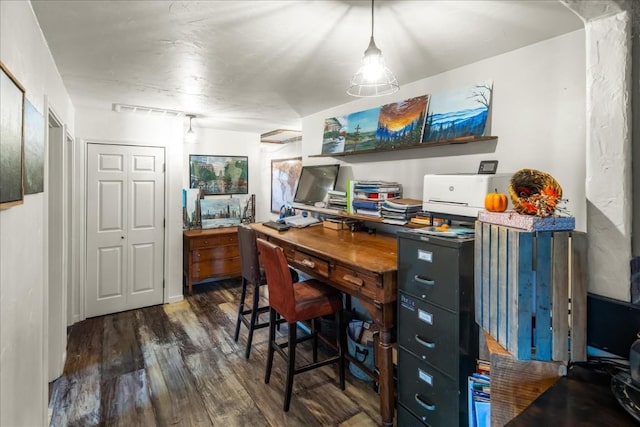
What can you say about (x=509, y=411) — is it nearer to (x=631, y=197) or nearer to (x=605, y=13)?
(x=631, y=197)

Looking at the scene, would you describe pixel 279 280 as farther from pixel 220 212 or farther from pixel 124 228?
pixel 220 212

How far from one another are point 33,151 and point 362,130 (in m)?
2.22

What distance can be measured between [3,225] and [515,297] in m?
1.69

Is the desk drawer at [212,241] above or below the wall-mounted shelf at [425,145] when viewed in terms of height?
below

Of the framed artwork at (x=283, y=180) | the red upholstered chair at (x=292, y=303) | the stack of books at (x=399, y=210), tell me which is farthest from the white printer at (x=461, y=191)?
the framed artwork at (x=283, y=180)

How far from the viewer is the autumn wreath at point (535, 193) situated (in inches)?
43.3

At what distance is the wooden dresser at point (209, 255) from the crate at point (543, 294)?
3.86m

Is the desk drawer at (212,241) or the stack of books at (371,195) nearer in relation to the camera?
the stack of books at (371,195)

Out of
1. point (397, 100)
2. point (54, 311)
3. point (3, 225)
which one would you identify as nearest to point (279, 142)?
point (397, 100)

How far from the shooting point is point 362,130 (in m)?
2.89

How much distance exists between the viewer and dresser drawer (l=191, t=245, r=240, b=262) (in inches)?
171

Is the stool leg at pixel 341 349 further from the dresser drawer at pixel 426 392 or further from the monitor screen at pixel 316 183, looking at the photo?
the monitor screen at pixel 316 183

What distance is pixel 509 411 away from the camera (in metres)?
1.08

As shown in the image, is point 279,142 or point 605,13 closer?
point 605,13
